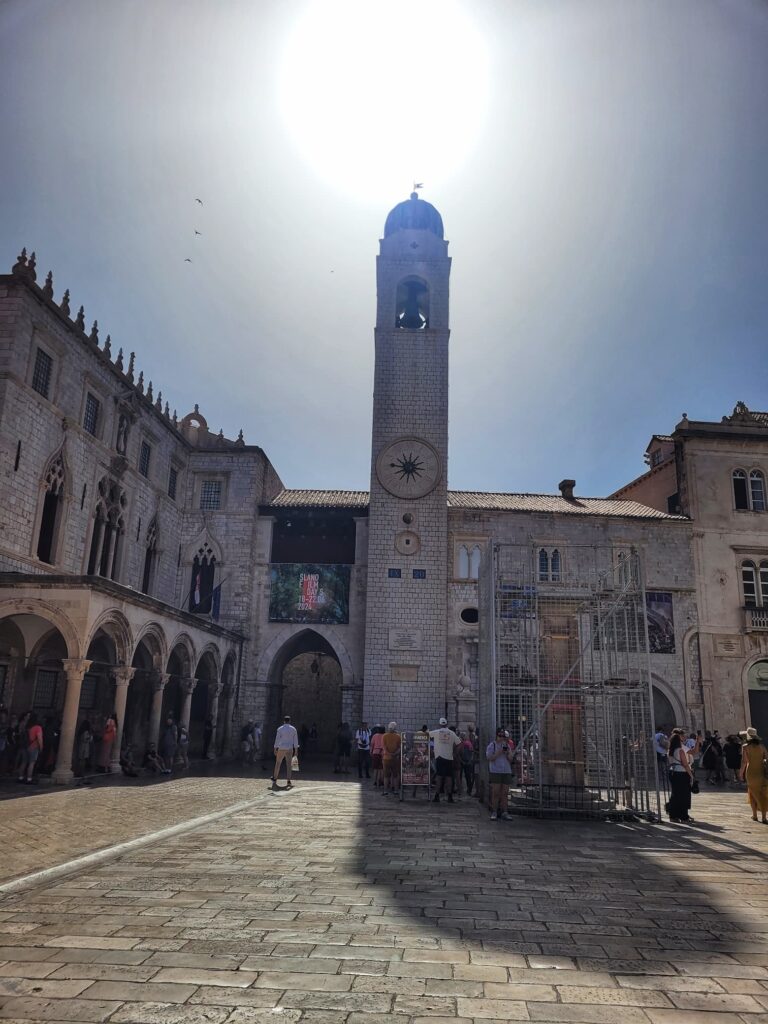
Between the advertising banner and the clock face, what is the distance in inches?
559

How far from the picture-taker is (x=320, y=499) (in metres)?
31.6

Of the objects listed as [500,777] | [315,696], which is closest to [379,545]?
[315,696]

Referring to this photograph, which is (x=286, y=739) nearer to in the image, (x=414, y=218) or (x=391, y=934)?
(x=391, y=934)

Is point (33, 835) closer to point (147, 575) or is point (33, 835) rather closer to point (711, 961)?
point (711, 961)

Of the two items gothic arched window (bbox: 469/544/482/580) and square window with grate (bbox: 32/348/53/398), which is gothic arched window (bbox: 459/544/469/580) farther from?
square window with grate (bbox: 32/348/53/398)

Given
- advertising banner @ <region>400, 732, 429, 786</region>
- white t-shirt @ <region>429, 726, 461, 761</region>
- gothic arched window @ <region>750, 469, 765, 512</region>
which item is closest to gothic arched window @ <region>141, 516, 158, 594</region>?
advertising banner @ <region>400, 732, 429, 786</region>

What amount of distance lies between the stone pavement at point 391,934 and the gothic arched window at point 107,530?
51.4 ft

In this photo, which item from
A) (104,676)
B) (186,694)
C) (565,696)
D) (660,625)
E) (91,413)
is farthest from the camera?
(660,625)

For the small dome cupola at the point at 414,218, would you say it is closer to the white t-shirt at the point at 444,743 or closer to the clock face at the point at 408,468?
the clock face at the point at 408,468

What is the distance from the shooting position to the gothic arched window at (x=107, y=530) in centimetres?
2380

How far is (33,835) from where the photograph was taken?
9867 millimetres

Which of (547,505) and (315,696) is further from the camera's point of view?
(315,696)

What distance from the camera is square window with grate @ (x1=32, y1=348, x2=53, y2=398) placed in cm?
2058

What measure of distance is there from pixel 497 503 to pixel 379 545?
18.3ft
